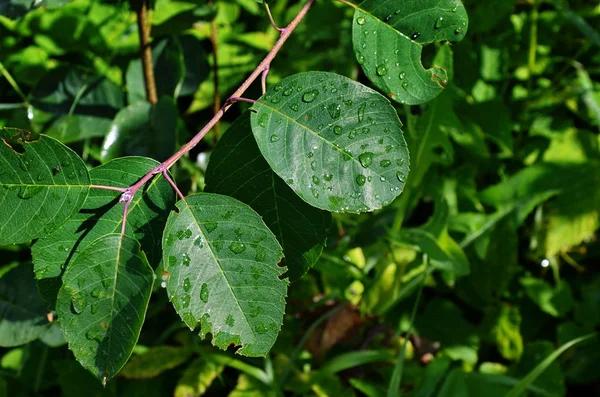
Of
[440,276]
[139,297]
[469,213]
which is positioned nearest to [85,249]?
[139,297]

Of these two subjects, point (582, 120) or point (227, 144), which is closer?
point (227, 144)

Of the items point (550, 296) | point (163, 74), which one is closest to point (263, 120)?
point (163, 74)

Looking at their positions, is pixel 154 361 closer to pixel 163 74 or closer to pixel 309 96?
pixel 163 74

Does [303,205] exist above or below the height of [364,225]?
above

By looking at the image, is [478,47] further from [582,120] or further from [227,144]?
[227,144]

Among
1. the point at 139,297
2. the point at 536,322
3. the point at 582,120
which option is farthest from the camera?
the point at 582,120

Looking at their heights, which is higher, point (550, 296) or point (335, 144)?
point (335, 144)
